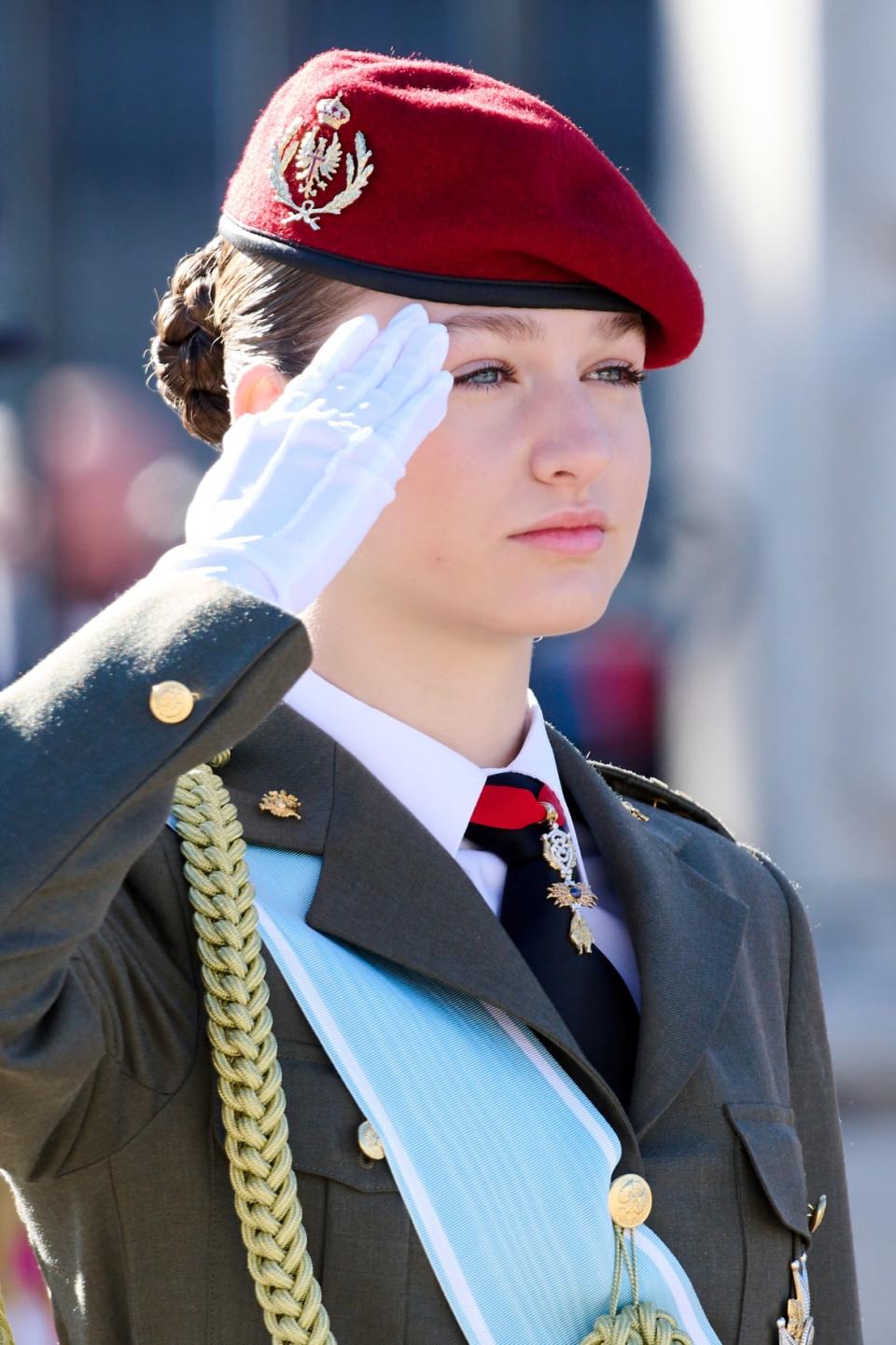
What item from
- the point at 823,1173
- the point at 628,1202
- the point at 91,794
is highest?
the point at 91,794

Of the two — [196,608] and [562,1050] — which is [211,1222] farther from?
[196,608]

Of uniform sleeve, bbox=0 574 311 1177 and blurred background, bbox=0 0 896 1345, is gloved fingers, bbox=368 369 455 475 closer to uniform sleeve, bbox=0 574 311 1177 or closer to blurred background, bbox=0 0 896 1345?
uniform sleeve, bbox=0 574 311 1177

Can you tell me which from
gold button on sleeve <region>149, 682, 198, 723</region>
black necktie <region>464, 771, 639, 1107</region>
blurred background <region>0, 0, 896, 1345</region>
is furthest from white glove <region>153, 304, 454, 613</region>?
blurred background <region>0, 0, 896, 1345</region>

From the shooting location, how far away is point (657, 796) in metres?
2.37

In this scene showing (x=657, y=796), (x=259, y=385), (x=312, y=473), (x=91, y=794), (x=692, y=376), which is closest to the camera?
(x=91, y=794)

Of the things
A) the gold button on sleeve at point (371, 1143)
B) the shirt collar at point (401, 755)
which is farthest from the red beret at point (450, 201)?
the gold button on sleeve at point (371, 1143)

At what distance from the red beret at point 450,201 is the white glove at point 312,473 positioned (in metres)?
0.18

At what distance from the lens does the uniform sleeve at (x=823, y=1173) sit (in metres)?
2.12

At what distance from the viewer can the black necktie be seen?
1883 mm

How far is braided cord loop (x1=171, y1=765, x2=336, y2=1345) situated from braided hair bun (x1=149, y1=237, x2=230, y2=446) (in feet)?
1.95

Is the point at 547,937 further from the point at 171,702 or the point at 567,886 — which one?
the point at 171,702

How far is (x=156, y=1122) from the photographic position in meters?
1.66

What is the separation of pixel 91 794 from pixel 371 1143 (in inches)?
16.8

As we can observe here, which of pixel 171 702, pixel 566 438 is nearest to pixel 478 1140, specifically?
pixel 171 702
